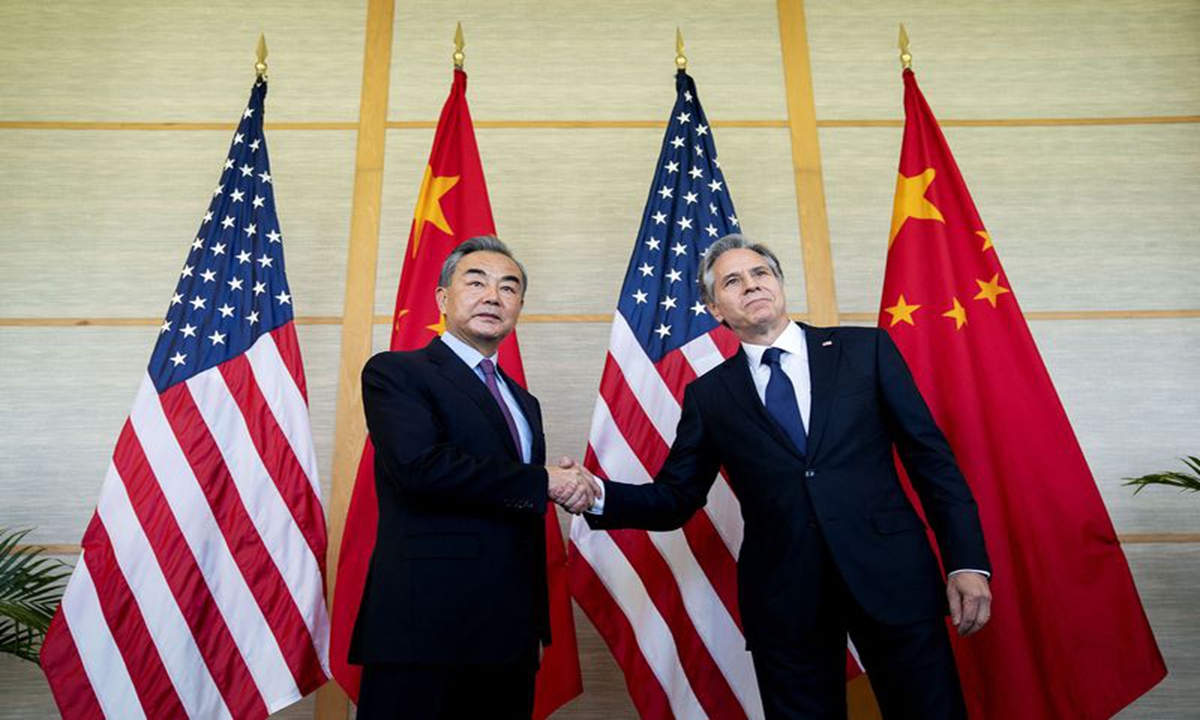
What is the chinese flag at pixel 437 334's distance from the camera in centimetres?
241

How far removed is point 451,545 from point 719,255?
1.08 meters

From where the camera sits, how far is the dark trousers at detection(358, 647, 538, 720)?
1.65 meters

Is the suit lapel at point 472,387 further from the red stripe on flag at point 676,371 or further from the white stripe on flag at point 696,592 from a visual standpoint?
the red stripe on flag at point 676,371

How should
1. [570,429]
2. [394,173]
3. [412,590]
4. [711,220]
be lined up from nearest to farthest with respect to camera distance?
[412,590], [711,220], [570,429], [394,173]

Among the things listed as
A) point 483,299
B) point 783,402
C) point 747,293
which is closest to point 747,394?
point 783,402

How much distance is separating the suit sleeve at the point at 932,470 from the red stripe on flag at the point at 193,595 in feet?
6.00

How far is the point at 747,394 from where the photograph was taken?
2043mm

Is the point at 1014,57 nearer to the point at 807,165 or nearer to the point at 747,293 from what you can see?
the point at 807,165

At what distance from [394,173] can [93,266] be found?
116 cm

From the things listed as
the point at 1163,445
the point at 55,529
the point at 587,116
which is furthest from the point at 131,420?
the point at 1163,445

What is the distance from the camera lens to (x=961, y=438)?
2482 mm

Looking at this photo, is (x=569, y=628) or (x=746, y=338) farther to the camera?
→ (x=569, y=628)

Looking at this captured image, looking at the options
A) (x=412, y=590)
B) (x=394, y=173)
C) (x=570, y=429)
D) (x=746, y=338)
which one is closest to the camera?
(x=412, y=590)

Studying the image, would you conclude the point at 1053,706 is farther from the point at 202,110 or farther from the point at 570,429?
the point at 202,110
